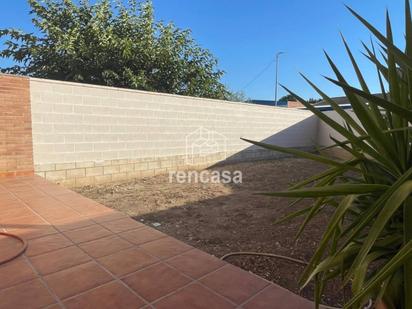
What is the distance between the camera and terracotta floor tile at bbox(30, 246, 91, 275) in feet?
6.35

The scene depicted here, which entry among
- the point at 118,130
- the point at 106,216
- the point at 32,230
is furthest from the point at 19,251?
the point at 118,130

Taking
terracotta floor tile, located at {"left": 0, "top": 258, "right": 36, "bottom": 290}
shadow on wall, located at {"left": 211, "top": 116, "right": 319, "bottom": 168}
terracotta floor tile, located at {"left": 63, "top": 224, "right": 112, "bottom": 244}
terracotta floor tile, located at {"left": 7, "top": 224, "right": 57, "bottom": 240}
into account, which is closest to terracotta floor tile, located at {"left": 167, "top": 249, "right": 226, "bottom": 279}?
terracotta floor tile, located at {"left": 63, "top": 224, "right": 112, "bottom": 244}

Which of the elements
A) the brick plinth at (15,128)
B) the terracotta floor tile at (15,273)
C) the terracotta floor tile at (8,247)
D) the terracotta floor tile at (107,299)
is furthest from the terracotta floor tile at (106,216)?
the brick plinth at (15,128)

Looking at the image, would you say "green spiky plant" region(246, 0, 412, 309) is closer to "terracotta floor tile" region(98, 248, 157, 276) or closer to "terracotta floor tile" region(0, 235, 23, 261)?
"terracotta floor tile" region(98, 248, 157, 276)

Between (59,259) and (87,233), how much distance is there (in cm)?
48

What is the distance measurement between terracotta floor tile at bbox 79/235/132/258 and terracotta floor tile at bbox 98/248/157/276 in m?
0.07

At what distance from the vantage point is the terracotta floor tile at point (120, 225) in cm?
264

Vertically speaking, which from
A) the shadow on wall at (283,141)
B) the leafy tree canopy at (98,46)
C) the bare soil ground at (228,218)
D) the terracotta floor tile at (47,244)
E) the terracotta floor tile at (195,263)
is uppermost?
the leafy tree canopy at (98,46)

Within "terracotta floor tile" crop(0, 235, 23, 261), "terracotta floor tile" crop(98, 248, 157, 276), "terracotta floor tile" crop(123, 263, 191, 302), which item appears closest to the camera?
"terracotta floor tile" crop(123, 263, 191, 302)

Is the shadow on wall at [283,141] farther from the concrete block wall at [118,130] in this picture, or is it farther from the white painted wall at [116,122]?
the white painted wall at [116,122]

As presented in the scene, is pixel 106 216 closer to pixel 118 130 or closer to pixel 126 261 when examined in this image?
pixel 126 261

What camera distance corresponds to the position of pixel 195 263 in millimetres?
2061

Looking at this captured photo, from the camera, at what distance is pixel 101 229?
8.62 feet

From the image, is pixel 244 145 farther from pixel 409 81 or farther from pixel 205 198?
pixel 409 81
